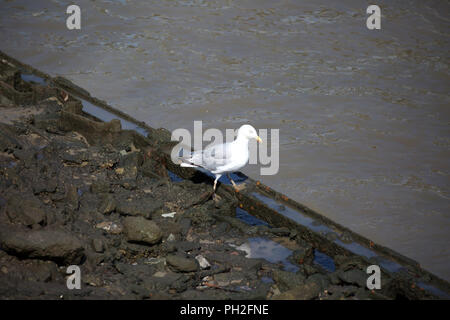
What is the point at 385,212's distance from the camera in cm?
703

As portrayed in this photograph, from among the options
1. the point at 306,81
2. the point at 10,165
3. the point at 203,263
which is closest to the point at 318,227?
the point at 203,263

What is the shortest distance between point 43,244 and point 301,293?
6.11 feet

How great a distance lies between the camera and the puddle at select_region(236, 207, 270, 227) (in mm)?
5402

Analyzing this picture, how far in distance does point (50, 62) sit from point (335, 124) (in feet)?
17.4

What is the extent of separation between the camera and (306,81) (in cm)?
998

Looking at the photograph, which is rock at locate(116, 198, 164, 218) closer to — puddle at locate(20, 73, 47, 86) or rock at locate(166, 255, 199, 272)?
rock at locate(166, 255, 199, 272)

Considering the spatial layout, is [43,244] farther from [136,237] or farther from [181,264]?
[181,264]

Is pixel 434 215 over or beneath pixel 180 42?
beneath

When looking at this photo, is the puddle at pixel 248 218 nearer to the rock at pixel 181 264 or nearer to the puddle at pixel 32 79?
the rock at pixel 181 264

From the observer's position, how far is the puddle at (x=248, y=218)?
5.40 m
